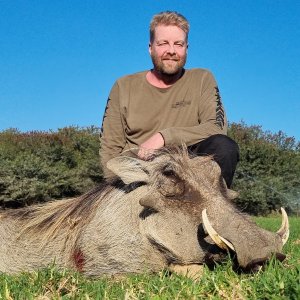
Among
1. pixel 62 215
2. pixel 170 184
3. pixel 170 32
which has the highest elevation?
pixel 170 32

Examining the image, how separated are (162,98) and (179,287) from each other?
2.77 metres

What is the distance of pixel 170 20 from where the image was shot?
18.1ft

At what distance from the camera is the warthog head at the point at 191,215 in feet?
11.3

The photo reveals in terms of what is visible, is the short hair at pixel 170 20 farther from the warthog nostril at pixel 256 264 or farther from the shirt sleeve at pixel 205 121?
the warthog nostril at pixel 256 264

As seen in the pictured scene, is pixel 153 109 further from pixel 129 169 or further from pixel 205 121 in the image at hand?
pixel 129 169

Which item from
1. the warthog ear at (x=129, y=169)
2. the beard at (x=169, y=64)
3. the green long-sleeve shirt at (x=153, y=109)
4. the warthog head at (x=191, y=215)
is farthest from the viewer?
the beard at (x=169, y=64)

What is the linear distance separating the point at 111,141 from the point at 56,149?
1846 centimetres

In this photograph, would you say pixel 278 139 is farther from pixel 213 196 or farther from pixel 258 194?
pixel 213 196

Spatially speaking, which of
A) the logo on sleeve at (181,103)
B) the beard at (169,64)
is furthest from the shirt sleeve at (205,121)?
the beard at (169,64)

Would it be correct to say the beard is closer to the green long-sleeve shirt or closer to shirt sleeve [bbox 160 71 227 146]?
the green long-sleeve shirt

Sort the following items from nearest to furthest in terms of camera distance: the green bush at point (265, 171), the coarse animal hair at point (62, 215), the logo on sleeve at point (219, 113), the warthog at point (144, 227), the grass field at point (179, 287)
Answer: the grass field at point (179, 287), the warthog at point (144, 227), the coarse animal hair at point (62, 215), the logo on sleeve at point (219, 113), the green bush at point (265, 171)

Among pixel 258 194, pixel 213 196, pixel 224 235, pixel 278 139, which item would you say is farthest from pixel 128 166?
pixel 278 139

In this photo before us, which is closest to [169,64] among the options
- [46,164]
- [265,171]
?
[46,164]

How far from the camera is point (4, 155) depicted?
22406 millimetres
